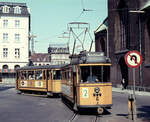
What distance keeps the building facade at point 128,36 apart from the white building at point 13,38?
71.5ft

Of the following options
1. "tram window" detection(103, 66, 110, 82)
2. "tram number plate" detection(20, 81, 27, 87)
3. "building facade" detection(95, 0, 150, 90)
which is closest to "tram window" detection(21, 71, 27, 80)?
"tram number plate" detection(20, 81, 27, 87)

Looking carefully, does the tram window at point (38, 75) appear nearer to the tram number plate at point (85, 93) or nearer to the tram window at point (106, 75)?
the tram number plate at point (85, 93)

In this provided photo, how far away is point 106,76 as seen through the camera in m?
12.9

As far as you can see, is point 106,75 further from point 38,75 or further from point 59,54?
point 59,54

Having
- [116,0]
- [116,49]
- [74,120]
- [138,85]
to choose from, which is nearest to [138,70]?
[138,85]

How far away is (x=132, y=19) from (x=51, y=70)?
18044mm

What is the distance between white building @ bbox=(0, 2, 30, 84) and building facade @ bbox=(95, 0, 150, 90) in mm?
21801

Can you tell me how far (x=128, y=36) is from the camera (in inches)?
1539

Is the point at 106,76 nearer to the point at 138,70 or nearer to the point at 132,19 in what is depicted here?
the point at 138,70

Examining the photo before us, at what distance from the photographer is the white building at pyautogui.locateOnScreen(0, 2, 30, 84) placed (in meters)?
59.3

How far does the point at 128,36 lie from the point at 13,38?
95.9 feet

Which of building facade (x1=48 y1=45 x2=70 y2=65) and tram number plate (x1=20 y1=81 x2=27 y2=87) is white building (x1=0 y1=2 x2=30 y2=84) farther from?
building facade (x1=48 y1=45 x2=70 y2=65)

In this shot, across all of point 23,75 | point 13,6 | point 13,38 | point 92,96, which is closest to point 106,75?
point 92,96

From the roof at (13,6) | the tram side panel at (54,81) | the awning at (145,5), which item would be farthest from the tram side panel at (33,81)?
the roof at (13,6)
